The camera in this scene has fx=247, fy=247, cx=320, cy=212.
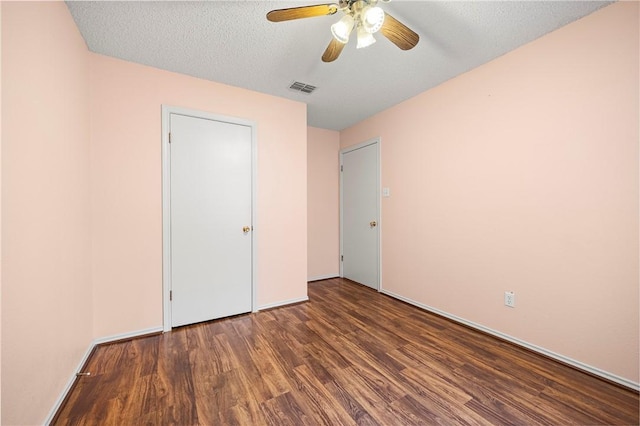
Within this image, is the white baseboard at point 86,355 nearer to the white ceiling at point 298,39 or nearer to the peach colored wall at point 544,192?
the white ceiling at point 298,39

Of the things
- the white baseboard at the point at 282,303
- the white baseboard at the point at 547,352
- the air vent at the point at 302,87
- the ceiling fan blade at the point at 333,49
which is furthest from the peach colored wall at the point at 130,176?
the white baseboard at the point at 547,352

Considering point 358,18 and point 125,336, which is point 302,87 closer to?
point 358,18

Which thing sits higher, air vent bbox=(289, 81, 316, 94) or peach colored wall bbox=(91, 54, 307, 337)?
air vent bbox=(289, 81, 316, 94)

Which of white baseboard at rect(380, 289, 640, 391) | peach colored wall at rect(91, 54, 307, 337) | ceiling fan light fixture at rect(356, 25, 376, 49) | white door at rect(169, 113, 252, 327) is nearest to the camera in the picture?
ceiling fan light fixture at rect(356, 25, 376, 49)

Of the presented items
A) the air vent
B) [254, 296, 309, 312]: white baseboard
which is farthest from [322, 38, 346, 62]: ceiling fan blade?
[254, 296, 309, 312]: white baseboard

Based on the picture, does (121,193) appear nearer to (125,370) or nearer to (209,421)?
(125,370)

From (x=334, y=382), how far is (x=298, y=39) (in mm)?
2464

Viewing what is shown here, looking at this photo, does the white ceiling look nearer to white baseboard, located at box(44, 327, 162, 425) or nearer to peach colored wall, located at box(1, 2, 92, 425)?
peach colored wall, located at box(1, 2, 92, 425)

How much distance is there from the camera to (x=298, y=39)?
189 centimetres

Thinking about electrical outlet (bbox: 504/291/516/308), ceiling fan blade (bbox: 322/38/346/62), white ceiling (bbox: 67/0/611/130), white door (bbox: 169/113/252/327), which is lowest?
electrical outlet (bbox: 504/291/516/308)

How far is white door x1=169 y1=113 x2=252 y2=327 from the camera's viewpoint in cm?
237

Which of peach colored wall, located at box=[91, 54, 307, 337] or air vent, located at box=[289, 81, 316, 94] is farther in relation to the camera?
air vent, located at box=[289, 81, 316, 94]

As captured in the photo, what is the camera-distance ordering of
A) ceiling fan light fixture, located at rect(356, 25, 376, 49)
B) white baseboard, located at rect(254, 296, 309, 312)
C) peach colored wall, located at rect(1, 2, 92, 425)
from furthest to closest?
white baseboard, located at rect(254, 296, 309, 312) < ceiling fan light fixture, located at rect(356, 25, 376, 49) < peach colored wall, located at rect(1, 2, 92, 425)

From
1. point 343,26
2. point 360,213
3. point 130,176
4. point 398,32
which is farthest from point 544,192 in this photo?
point 130,176
